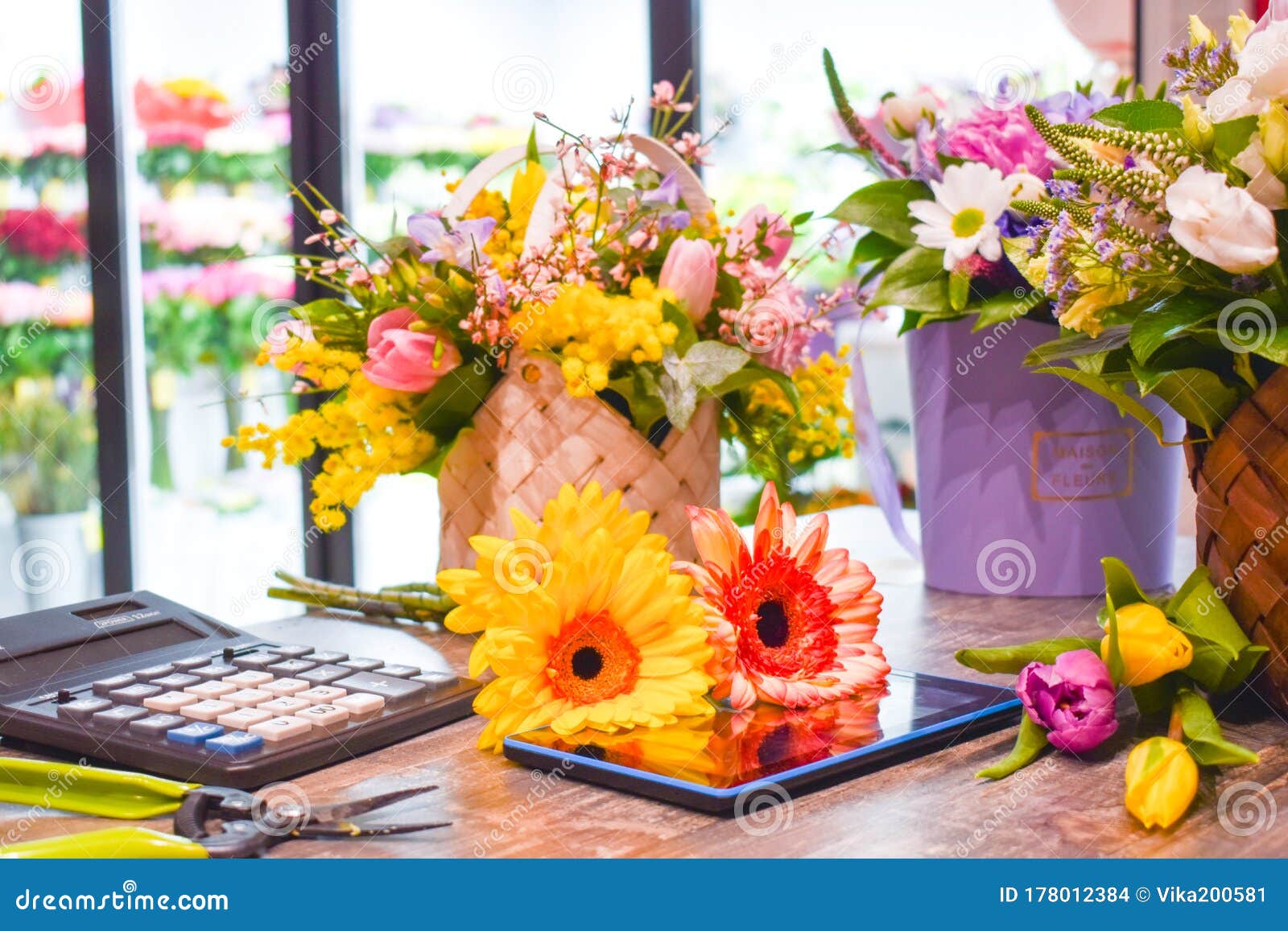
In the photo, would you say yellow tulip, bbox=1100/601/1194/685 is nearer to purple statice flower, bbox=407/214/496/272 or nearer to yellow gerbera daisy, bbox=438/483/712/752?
yellow gerbera daisy, bbox=438/483/712/752

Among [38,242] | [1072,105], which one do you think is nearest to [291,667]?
[1072,105]

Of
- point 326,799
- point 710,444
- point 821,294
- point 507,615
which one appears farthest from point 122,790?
point 821,294

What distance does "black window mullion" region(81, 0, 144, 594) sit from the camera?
2916mm

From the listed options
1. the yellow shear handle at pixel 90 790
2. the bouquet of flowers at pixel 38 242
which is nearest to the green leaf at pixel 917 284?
the yellow shear handle at pixel 90 790

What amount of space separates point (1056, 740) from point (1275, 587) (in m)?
0.15

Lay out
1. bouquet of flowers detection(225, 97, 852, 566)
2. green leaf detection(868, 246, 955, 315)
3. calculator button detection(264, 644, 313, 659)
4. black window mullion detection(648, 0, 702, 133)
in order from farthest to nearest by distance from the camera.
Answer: black window mullion detection(648, 0, 702, 133), green leaf detection(868, 246, 955, 315), bouquet of flowers detection(225, 97, 852, 566), calculator button detection(264, 644, 313, 659)

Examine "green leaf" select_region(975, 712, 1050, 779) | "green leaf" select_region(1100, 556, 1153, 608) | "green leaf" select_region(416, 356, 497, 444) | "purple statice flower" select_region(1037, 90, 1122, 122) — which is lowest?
"green leaf" select_region(975, 712, 1050, 779)

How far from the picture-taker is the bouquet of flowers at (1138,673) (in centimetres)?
71

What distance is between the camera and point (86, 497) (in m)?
3.05

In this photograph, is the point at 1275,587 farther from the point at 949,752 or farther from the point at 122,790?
the point at 122,790

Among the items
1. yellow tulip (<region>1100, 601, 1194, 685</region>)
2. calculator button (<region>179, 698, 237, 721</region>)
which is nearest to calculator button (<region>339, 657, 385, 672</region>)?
calculator button (<region>179, 698, 237, 721</region>)

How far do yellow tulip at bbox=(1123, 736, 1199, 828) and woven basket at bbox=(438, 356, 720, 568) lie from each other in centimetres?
49

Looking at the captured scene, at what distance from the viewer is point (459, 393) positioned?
1.13 meters

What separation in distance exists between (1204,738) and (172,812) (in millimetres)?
526
